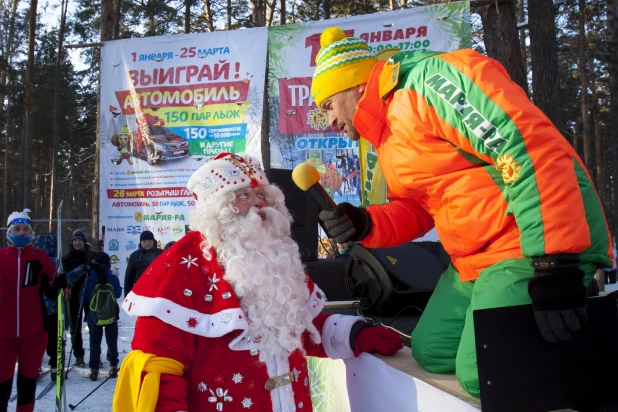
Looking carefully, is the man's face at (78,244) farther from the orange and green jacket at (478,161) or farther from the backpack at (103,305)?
the orange and green jacket at (478,161)

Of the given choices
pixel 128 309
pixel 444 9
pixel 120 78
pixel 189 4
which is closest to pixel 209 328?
pixel 128 309

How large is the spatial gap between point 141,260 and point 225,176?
429 cm

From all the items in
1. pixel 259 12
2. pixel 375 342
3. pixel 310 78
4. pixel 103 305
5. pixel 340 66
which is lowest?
pixel 103 305

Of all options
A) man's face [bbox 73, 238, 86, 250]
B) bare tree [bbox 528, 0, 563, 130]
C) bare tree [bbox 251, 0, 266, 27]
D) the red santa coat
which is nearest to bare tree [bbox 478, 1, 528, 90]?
bare tree [bbox 528, 0, 563, 130]

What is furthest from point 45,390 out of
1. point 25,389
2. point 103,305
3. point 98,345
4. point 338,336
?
point 338,336

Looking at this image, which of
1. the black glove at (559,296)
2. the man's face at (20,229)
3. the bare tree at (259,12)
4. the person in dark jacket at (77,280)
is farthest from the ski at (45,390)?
the bare tree at (259,12)

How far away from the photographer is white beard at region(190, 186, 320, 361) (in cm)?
170

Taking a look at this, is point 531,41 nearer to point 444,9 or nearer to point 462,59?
point 444,9

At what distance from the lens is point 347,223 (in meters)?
2.08

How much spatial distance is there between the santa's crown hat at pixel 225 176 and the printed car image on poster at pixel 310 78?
444 centimetres

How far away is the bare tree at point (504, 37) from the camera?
15.8 feet

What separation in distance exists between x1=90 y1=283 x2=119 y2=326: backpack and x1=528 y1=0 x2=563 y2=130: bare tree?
458 cm

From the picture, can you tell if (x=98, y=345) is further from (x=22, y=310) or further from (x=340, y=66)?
(x=340, y=66)

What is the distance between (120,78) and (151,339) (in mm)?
6429
